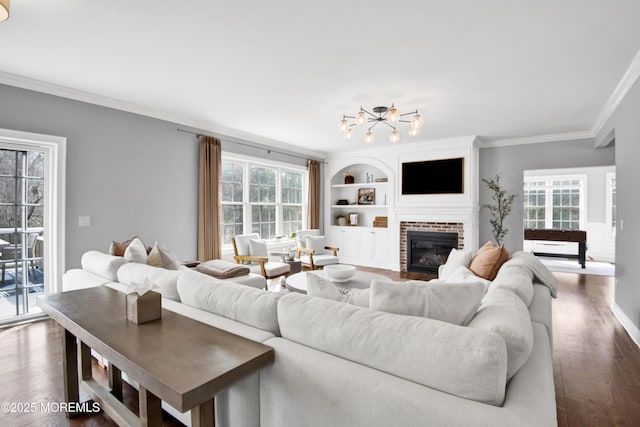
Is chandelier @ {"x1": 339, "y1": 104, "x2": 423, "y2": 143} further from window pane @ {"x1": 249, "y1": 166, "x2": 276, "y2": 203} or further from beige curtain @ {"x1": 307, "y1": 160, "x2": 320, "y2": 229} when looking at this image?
beige curtain @ {"x1": 307, "y1": 160, "x2": 320, "y2": 229}

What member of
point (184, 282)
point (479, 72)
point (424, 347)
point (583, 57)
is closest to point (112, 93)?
point (184, 282)

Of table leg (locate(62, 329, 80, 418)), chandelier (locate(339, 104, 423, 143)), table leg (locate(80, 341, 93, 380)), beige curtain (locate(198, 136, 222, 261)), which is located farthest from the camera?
beige curtain (locate(198, 136, 222, 261))

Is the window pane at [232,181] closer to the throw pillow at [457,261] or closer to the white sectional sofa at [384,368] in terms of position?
the throw pillow at [457,261]

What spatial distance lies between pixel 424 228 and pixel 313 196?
247cm

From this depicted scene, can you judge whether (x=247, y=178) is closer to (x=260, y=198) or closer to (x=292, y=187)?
(x=260, y=198)

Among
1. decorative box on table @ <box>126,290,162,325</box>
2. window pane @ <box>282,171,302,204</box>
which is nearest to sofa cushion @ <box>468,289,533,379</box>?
decorative box on table @ <box>126,290,162,325</box>

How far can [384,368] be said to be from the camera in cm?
115

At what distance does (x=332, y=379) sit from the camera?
45.8 inches

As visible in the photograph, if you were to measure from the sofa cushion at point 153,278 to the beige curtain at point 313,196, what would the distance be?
477 centimetres

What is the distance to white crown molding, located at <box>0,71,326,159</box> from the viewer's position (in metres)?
3.28

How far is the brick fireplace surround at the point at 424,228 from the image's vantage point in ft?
19.6

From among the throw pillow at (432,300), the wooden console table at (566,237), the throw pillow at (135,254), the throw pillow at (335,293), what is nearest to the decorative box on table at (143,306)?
the throw pillow at (335,293)

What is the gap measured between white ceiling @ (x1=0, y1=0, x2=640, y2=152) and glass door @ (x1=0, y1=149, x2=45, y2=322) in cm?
89

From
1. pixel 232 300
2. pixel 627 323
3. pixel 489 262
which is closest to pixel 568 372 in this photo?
pixel 489 262
